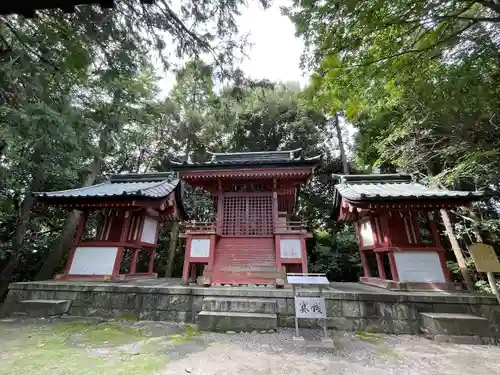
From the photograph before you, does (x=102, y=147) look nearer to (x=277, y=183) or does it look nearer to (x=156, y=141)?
(x=277, y=183)

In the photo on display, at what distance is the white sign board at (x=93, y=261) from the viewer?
732 centimetres

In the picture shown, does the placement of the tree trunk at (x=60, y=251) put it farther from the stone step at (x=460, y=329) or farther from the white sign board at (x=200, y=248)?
the stone step at (x=460, y=329)

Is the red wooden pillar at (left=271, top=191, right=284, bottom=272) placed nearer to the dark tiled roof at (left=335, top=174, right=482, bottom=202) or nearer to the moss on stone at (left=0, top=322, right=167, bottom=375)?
the dark tiled roof at (left=335, top=174, right=482, bottom=202)

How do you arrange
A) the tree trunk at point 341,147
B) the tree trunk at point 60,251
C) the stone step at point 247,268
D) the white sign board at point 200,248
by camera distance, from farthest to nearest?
the tree trunk at point 341,147, the tree trunk at point 60,251, the white sign board at point 200,248, the stone step at point 247,268

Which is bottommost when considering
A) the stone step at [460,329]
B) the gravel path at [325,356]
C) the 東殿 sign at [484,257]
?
the gravel path at [325,356]

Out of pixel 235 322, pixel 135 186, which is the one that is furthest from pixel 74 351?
pixel 135 186

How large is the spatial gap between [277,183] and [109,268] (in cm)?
621

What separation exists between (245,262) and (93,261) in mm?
4905

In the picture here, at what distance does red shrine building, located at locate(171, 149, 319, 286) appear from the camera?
697 cm

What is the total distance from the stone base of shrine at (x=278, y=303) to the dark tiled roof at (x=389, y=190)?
2316 millimetres

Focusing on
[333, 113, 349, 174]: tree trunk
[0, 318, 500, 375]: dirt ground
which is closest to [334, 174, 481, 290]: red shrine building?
[0, 318, 500, 375]: dirt ground

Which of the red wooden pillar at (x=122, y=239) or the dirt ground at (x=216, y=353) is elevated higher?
the red wooden pillar at (x=122, y=239)

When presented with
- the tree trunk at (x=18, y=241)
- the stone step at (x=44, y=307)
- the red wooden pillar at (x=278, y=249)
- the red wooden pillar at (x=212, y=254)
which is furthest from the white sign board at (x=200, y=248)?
the tree trunk at (x=18, y=241)

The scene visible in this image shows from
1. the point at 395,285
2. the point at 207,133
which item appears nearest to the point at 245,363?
the point at 395,285
